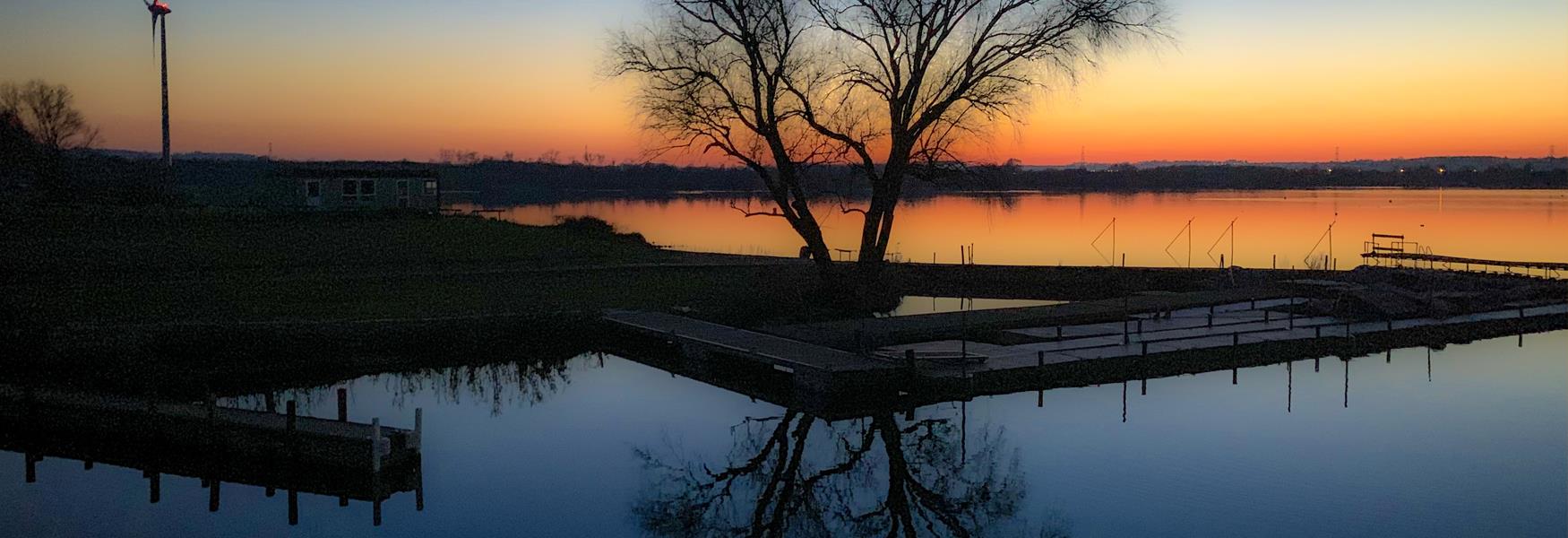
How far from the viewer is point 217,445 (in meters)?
16.6

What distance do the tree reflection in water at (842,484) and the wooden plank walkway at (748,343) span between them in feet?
3.69

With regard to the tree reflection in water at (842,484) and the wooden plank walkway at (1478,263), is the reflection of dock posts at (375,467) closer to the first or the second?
the tree reflection in water at (842,484)

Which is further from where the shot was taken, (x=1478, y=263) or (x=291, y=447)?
(x=1478, y=263)

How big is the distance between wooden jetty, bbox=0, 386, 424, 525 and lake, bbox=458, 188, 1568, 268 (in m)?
21.7

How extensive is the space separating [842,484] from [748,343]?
676cm

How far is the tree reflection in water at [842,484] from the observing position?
1562 centimetres

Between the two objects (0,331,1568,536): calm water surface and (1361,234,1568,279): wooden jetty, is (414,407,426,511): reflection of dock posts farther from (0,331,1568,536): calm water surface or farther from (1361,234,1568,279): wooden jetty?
(1361,234,1568,279): wooden jetty

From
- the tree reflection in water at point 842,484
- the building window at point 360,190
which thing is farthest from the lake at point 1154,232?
the tree reflection in water at point 842,484

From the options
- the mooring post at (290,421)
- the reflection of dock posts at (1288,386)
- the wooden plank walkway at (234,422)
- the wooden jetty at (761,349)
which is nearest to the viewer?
the mooring post at (290,421)

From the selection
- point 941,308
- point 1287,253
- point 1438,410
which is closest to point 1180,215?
point 1287,253

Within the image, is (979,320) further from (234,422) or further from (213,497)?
(213,497)

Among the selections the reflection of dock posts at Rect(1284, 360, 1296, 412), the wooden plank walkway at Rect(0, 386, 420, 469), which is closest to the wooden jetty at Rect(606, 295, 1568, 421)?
the reflection of dock posts at Rect(1284, 360, 1296, 412)

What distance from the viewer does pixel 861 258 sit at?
111 ft

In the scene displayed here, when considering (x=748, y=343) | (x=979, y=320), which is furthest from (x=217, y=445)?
(x=979, y=320)
